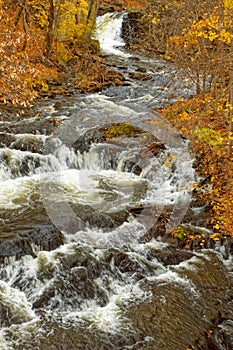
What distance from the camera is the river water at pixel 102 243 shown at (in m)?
5.46

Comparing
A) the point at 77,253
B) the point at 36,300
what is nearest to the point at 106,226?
the point at 77,253

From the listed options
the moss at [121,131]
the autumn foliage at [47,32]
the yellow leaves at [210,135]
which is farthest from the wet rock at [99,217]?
the autumn foliage at [47,32]

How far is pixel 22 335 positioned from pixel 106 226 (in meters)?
3.00

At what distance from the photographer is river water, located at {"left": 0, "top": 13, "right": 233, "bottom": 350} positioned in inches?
215

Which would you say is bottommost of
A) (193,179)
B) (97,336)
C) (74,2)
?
(97,336)

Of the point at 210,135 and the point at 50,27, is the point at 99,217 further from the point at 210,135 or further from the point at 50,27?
the point at 50,27

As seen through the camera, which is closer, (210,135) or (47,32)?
(210,135)

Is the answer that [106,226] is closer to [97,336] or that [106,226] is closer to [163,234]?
[163,234]

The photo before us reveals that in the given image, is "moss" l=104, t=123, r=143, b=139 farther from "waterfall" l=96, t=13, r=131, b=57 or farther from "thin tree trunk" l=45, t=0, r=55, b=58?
"waterfall" l=96, t=13, r=131, b=57

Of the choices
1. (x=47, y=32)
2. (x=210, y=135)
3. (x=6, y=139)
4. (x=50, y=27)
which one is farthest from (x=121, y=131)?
(x=50, y=27)

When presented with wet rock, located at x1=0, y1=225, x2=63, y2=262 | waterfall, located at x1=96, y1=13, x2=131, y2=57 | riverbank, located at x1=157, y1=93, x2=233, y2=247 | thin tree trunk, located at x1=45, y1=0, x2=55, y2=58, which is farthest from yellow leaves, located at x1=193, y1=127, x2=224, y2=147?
waterfall, located at x1=96, y1=13, x2=131, y2=57

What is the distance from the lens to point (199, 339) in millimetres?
5320

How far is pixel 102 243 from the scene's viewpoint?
725cm

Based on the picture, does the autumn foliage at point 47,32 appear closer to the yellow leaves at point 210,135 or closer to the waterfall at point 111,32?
the waterfall at point 111,32
